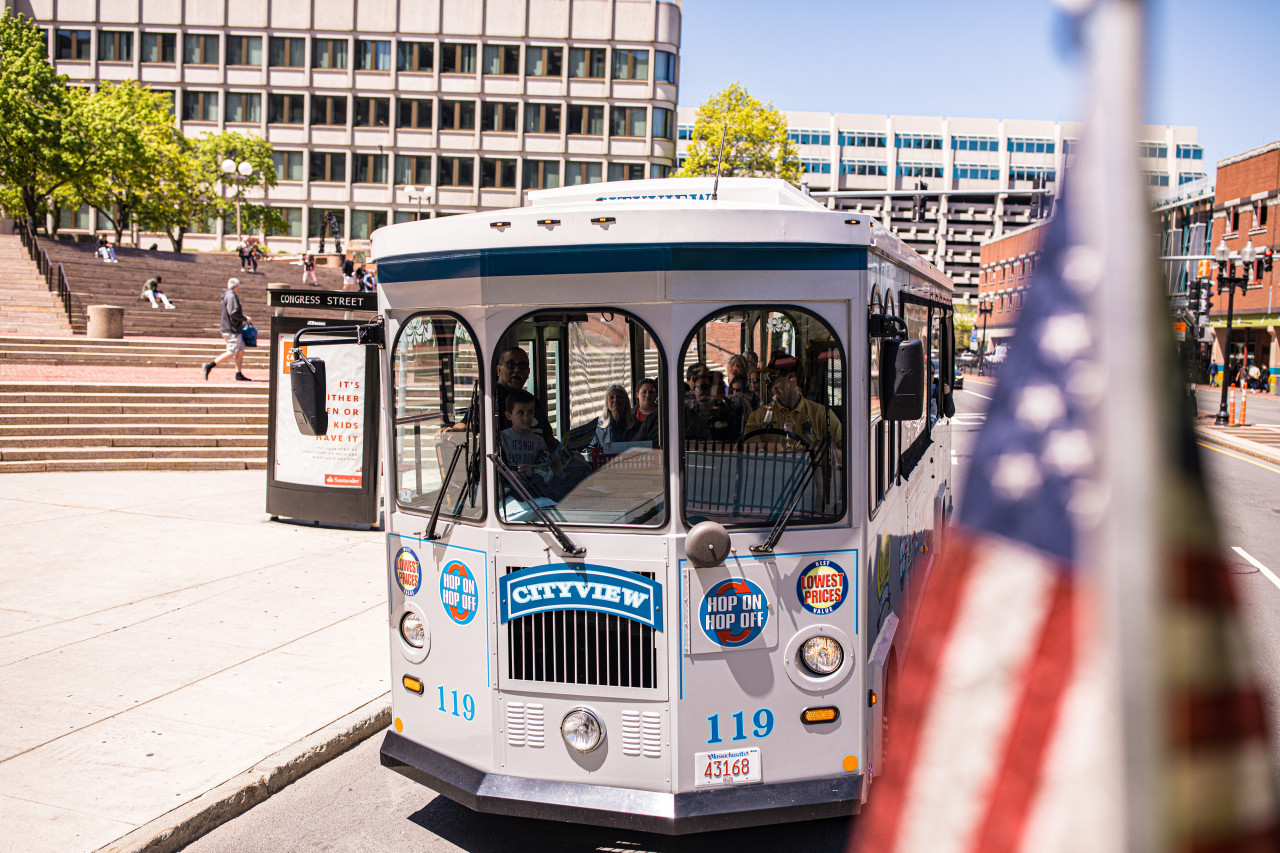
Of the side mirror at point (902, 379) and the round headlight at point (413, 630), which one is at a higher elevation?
the side mirror at point (902, 379)

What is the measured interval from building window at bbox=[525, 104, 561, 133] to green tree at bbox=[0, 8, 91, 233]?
90.5 feet

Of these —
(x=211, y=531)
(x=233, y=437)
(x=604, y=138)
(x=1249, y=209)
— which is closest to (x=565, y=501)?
(x=211, y=531)

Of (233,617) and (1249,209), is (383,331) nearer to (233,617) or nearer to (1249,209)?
(233,617)

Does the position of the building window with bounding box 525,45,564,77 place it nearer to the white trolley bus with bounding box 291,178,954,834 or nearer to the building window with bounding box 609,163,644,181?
the building window with bounding box 609,163,644,181

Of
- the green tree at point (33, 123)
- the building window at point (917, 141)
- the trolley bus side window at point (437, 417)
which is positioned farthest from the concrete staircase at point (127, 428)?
the building window at point (917, 141)

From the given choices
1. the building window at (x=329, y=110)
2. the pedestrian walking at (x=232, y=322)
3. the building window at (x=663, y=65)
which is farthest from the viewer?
the building window at (x=329, y=110)

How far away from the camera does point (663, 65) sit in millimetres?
64062

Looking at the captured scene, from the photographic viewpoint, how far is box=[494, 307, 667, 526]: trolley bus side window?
4.56 m

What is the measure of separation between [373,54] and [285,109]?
7.24 m

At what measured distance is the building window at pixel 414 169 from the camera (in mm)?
66625

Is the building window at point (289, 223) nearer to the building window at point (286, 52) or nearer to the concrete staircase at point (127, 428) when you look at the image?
the building window at point (286, 52)

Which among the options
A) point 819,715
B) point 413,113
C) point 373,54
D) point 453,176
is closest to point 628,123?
point 453,176

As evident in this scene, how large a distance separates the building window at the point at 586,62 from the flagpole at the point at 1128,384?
67222 mm

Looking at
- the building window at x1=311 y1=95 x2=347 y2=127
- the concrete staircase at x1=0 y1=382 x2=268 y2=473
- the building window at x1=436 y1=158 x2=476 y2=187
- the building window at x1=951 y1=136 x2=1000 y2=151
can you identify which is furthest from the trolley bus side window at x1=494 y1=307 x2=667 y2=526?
the building window at x1=951 y1=136 x2=1000 y2=151
